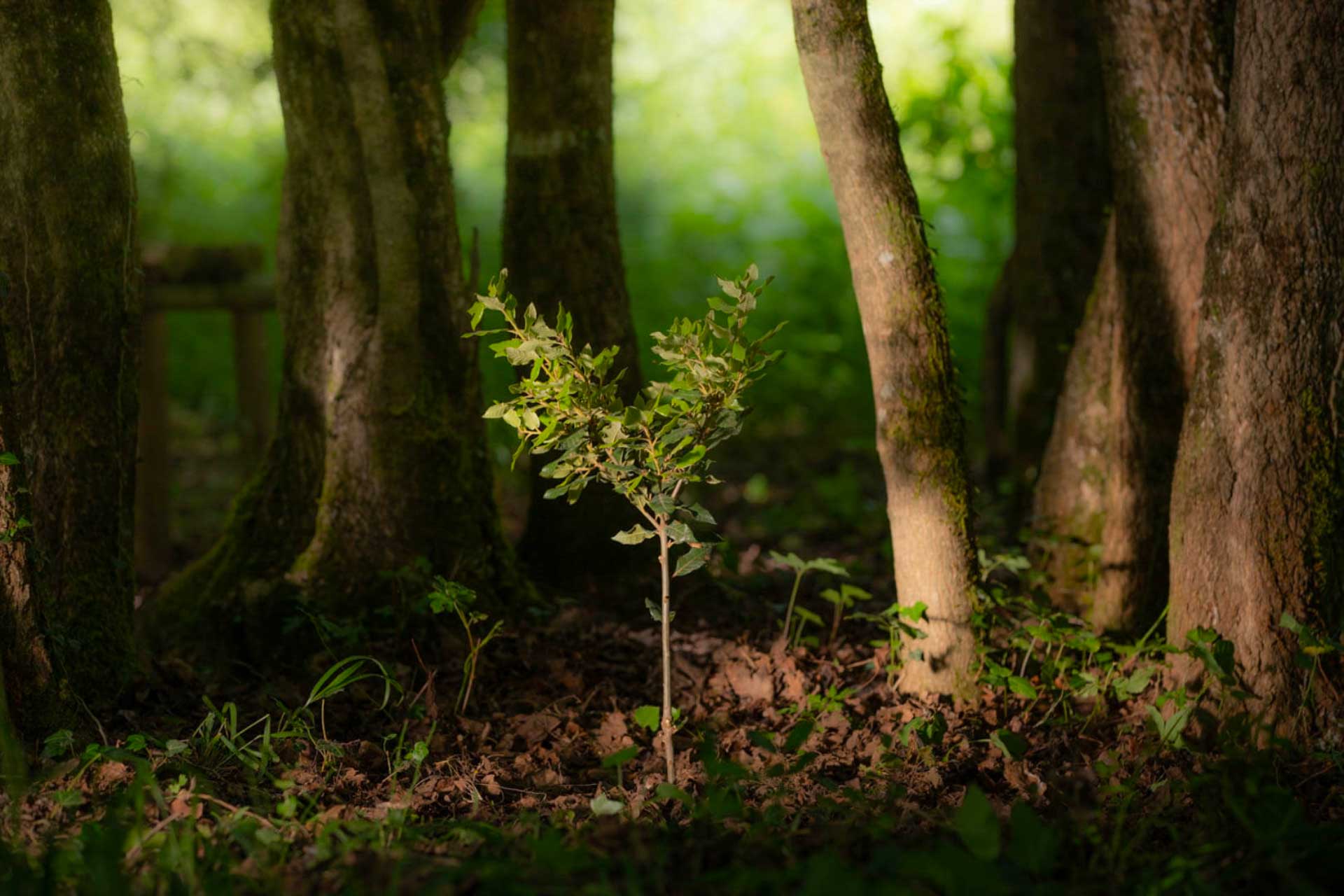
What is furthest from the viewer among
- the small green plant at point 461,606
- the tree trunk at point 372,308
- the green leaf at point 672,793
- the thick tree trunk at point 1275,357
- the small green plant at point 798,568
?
the tree trunk at point 372,308

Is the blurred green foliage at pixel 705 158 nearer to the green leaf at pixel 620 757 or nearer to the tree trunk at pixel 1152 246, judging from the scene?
the tree trunk at pixel 1152 246

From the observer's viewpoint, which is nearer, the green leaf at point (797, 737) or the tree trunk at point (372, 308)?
the green leaf at point (797, 737)

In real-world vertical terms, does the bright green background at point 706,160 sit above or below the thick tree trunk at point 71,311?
above

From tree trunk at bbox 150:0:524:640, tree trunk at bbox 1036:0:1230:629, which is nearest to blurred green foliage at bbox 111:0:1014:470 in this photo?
tree trunk at bbox 150:0:524:640

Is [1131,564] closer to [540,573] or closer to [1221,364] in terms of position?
[1221,364]

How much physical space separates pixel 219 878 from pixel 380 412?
6.72ft

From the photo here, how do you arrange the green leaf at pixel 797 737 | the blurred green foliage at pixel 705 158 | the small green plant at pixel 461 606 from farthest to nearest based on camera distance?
the blurred green foliage at pixel 705 158, the small green plant at pixel 461 606, the green leaf at pixel 797 737

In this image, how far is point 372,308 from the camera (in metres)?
4.18

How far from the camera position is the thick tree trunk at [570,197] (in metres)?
4.51

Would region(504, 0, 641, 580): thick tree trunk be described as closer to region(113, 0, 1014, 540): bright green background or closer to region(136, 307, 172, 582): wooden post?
region(136, 307, 172, 582): wooden post

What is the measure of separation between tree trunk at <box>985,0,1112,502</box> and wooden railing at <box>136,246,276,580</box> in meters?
3.95

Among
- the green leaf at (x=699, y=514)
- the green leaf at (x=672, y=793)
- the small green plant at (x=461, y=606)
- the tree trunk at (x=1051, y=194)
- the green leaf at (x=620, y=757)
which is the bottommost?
the green leaf at (x=672, y=793)

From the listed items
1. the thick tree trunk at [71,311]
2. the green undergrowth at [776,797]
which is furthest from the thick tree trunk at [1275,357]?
the thick tree trunk at [71,311]

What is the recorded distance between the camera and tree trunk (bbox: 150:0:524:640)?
4102 millimetres
